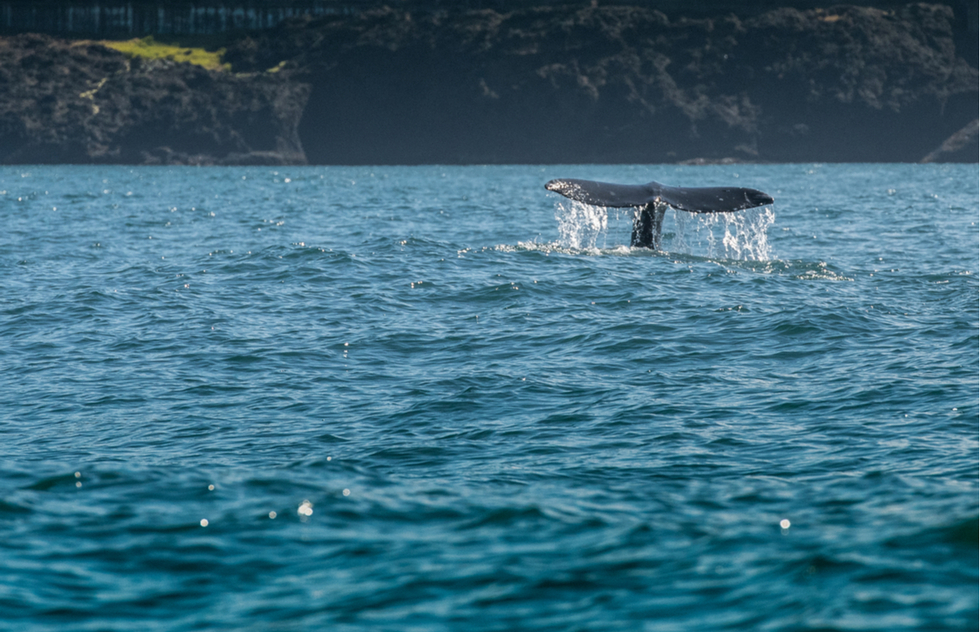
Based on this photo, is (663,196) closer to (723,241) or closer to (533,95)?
(723,241)

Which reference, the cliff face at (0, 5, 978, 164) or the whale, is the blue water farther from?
the cliff face at (0, 5, 978, 164)

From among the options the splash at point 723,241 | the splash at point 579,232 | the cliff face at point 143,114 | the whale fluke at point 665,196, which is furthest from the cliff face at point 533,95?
the whale fluke at point 665,196

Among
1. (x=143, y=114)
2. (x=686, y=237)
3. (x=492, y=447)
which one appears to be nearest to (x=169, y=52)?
(x=143, y=114)

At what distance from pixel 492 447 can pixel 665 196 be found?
12.4 metres

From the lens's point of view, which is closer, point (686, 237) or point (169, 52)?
point (686, 237)

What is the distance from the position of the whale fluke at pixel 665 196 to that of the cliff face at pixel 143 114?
107986 mm

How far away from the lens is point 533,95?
124875 mm

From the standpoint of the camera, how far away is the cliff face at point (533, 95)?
123438 mm

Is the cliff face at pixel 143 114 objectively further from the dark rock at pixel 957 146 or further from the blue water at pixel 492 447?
the blue water at pixel 492 447

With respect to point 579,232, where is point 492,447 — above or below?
below

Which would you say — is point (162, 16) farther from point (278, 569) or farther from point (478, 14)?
point (278, 569)

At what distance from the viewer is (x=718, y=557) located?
6492 millimetres

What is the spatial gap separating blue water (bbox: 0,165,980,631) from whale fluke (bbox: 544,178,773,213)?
1400mm

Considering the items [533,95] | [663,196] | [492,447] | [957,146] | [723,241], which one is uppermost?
[533,95]
